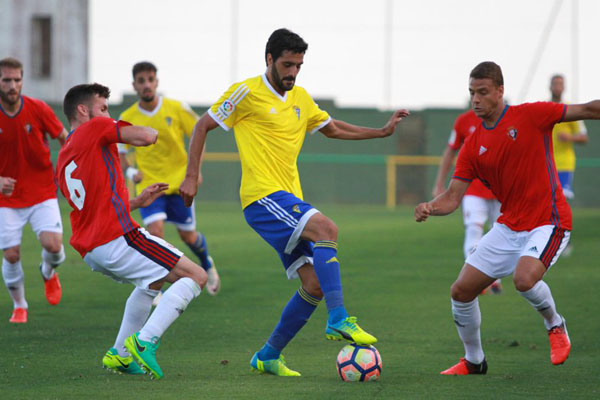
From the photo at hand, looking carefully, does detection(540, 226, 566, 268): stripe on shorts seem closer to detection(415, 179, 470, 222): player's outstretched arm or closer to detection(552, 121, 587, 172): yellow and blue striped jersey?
detection(415, 179, 470, 222): player's outstretched arm

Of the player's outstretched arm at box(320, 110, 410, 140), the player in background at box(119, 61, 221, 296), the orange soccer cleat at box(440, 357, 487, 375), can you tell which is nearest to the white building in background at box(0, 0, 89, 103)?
the player in background at box(119, 61, 221, 296)

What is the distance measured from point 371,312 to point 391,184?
20.1m

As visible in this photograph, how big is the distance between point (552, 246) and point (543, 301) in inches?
14.7

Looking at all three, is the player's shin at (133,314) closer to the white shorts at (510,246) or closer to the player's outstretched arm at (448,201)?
the player's outstretched arm at (448,201)

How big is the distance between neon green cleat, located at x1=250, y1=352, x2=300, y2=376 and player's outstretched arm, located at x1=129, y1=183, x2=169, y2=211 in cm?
133

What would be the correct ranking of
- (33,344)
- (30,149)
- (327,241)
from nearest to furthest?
(327,241) → (33,344) → (30,149)

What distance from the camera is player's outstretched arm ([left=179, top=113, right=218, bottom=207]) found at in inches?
262

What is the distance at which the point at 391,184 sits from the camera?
29.9 m

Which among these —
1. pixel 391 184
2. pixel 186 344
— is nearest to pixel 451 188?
pixel 186 344

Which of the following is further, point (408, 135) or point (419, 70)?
point (419, 70)

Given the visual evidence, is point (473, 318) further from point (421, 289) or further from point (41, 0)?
point (41, 0)

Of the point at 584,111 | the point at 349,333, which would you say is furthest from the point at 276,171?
the point at 584,111

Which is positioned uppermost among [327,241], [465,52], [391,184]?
[465,52]

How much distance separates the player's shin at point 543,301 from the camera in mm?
6535
